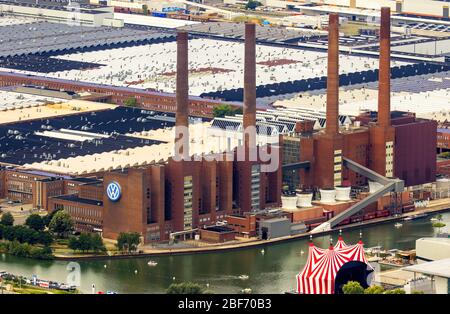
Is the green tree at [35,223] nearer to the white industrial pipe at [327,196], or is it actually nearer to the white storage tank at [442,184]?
the white industrial pipe at [327,196]

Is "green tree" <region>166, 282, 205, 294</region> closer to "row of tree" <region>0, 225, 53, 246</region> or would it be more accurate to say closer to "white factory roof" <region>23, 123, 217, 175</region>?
"row of tree" <region>0, 225, 53, 246</region>

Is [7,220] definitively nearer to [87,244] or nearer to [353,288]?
Result: [87,244]

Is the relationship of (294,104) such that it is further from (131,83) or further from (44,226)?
(44,226)

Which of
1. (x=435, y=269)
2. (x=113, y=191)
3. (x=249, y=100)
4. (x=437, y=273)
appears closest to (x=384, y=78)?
(x=249, y=100)

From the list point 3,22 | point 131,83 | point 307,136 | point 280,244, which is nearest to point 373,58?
point 131,83

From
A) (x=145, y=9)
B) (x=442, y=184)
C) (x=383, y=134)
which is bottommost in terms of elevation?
(x=442, y=184)

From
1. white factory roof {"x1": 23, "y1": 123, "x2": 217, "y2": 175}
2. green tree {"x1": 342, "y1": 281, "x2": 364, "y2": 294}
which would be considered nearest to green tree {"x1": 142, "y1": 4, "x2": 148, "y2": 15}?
white factory roof {"x1": 23, "y1": 123, "x2": 217, "y2": 175}
